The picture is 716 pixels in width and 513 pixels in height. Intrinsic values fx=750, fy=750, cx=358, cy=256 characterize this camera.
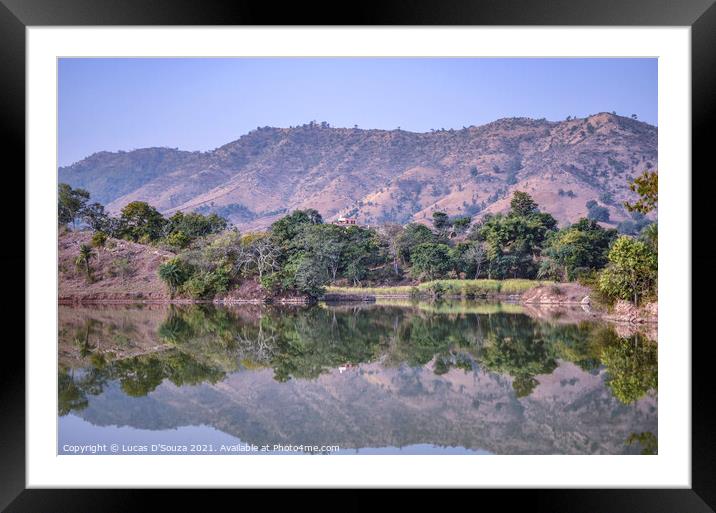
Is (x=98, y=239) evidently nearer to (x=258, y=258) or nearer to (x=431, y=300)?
(x=258, y=258)

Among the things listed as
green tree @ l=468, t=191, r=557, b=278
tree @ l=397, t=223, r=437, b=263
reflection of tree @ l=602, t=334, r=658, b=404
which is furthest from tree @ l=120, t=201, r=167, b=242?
reflection of tree @ l=602, t=334, r=658, b=404

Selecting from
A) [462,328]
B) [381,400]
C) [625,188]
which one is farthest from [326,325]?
[625,188]

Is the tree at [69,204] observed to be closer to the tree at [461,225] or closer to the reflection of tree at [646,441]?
the tree at [461,225]

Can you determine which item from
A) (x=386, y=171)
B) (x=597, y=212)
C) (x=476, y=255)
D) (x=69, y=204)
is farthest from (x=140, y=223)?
(x=386, y=171)

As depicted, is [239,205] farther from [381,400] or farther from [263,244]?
[381,400]

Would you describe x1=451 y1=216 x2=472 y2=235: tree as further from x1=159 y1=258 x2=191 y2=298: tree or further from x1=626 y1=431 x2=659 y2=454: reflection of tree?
x1=626 y1=431 x2=659 y2=454: reflection of tree

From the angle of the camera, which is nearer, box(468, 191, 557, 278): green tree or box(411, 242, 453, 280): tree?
box(468, 191, 557, 278): green tree
